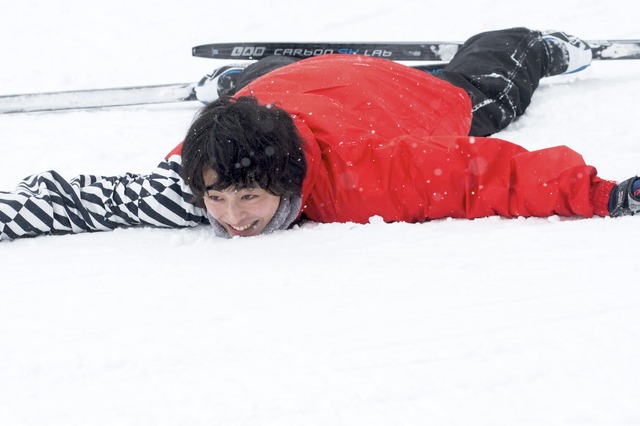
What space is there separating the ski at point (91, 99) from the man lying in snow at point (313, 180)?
1409mm

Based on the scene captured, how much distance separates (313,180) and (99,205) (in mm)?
658

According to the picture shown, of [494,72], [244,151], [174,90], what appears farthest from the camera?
[174,90]

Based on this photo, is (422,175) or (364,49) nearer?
(422,175)

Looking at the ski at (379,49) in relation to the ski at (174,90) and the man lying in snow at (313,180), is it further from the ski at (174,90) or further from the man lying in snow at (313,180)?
the man lying in snow at (313,180)

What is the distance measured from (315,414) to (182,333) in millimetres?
398

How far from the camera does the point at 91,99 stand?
3797 millimetres

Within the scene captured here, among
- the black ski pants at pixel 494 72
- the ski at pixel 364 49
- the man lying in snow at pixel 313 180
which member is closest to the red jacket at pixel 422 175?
the man lying in snow at pixel 313 180

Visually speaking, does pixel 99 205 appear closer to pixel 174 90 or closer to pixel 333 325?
pixel 333 325

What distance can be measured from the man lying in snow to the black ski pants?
0.72 metres

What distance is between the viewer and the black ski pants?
3.12 m

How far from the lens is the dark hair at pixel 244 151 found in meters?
1.94

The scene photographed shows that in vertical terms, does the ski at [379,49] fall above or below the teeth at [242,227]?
above

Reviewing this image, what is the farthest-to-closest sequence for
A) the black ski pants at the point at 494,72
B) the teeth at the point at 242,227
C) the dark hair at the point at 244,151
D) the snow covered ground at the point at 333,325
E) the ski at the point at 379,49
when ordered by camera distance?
the ski at the point at 379,49, the black ski pants at the point at 494,72, the teeth at the point at 242,227, the dark hair at the point at 244,151, the snow covered ground at the point at 333,325

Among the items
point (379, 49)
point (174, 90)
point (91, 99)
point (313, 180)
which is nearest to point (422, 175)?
point (313, 180)
